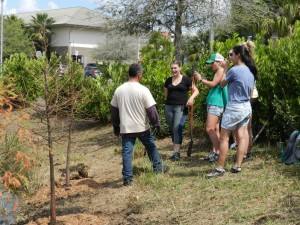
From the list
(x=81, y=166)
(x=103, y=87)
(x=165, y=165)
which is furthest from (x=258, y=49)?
(x=103, y=87)

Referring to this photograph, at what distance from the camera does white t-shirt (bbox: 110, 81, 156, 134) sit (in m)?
6.83

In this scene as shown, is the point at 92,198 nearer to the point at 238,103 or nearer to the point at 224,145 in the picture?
the point at 224,145

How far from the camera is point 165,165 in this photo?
25.8 feet

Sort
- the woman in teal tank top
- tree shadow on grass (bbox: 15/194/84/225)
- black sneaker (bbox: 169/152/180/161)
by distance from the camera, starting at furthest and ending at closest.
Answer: black sneaker (bbox: 169/152/180/161) < the woman in teal tank top < tree shadow on grass (bbox: 15/194/84/225)

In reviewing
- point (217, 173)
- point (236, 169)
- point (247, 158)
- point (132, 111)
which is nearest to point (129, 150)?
point (132, 111)

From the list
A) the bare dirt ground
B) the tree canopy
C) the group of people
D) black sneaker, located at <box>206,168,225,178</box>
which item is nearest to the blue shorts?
the group of people

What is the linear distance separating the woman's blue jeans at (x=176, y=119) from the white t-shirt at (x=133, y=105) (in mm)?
1638

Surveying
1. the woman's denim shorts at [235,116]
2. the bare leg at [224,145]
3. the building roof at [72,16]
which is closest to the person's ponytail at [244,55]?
the woman's denim shorts at [235,116]

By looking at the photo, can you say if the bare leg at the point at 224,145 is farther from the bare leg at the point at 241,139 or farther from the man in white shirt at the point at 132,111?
the man in white shirt at the point at 132,111

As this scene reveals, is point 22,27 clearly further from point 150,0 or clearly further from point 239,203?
point 239,203

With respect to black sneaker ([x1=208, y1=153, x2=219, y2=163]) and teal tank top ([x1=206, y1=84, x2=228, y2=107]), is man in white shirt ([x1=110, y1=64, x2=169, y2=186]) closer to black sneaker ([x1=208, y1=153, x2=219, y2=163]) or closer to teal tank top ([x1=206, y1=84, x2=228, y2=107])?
teal tank top ([x1=206, y1=84, x2=228, y2=107])

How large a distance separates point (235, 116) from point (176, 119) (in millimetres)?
2059

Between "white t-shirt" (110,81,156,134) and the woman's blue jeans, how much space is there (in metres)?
1.64

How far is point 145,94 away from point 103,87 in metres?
7.01
